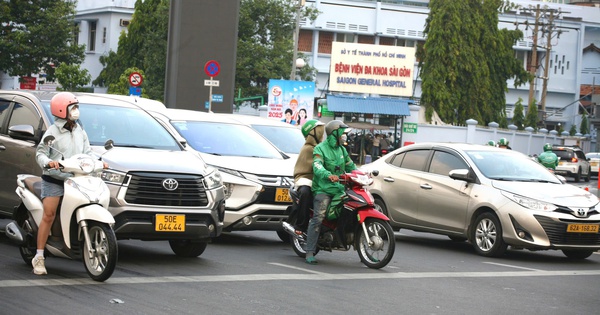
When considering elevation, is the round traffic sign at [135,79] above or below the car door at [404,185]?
above

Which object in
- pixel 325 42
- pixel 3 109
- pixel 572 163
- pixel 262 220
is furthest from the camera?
pixel 325 42

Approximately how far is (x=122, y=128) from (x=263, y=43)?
51.0 metres

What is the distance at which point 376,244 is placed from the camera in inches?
476

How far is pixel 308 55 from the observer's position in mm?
79312

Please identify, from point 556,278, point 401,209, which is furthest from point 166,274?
point 401,209

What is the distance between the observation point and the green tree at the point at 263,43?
60562 millimetres

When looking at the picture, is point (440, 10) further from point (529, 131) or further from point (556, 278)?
point (556, 278)

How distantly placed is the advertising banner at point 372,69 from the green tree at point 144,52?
10275mm

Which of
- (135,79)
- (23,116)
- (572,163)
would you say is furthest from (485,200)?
(572,163)

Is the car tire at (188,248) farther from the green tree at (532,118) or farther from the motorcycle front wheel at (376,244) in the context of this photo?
the green tree at (532,118)

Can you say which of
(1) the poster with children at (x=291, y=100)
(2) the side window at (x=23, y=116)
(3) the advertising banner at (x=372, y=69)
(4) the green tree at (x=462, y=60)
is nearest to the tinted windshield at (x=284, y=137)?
(2) the side window at (x=23, y=116)

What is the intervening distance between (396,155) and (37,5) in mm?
39149

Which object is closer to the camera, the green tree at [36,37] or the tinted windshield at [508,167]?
the tinted windshield at [508,167]

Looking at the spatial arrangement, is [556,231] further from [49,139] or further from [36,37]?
[36,37]
